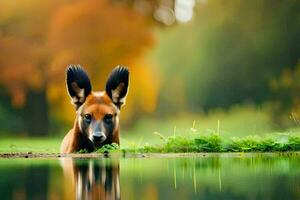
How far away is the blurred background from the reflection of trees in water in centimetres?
143

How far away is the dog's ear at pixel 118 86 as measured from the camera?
222 inches

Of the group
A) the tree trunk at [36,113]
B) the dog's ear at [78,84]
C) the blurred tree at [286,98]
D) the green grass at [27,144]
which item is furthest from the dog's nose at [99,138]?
the blurred tree at [286,98]

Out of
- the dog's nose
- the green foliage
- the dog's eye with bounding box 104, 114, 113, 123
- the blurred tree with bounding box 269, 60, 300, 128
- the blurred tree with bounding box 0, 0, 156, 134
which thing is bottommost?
the green foliage

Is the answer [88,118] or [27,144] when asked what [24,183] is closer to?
[88,118]

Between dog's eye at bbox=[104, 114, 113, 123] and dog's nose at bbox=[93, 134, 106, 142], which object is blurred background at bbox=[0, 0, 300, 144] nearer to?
dog's eye at bbox=[104, 114, 113, 123]

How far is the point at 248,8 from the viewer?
A: 20.6ft

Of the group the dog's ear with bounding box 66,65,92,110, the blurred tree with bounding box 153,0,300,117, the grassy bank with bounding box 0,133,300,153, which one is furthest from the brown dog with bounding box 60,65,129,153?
the blurred tree with bounding box 153,0,300,117

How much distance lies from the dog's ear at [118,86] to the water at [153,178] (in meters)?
0.65

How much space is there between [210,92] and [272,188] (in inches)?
107

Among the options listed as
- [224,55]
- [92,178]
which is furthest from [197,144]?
[92,178]

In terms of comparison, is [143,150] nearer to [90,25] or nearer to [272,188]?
[90,25]

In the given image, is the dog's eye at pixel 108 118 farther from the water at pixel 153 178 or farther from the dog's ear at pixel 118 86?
the water at pixel 153 178

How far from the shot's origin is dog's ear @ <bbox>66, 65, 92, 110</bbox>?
5.61 m

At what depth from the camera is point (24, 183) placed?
3.89m
